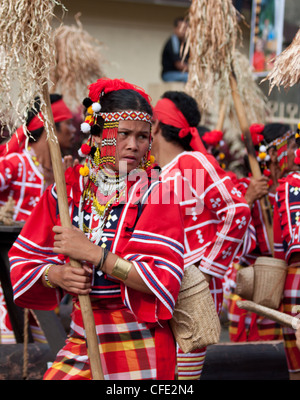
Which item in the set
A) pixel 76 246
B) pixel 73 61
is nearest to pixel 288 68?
pixel 76 246

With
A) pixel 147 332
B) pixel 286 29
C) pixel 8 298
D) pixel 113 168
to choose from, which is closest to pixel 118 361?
pixel 147 332

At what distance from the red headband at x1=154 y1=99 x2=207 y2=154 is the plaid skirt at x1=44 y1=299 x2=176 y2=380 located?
5.80ft

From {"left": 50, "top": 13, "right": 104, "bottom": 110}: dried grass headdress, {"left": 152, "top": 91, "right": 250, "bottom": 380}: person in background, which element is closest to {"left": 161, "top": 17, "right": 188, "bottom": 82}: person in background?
{"left": 50, "top": 13, "right": 104, "bottom": 110}: dried grass headdress

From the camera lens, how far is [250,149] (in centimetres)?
526

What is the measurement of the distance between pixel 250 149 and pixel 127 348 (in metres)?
2.62

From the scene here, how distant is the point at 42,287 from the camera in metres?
3.15

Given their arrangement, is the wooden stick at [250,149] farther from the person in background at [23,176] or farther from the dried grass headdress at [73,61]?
the dried grass headdress at [73,61]

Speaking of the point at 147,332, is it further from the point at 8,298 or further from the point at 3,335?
the point at 3,335

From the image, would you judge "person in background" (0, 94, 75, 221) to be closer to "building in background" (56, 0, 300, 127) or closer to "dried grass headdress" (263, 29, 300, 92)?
"dried grass headdress" (263, 29, 300, 92)

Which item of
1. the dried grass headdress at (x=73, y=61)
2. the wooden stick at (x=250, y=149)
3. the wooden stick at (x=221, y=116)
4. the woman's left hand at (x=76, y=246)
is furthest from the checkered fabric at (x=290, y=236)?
the dried grass headdress at (x=73, y=61)

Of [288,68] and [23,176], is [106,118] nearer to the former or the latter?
[288,68]

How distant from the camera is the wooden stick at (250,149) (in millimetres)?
5141

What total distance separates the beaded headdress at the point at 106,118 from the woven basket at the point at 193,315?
605 mm

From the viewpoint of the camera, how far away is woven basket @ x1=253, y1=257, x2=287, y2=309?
451 centimetres
